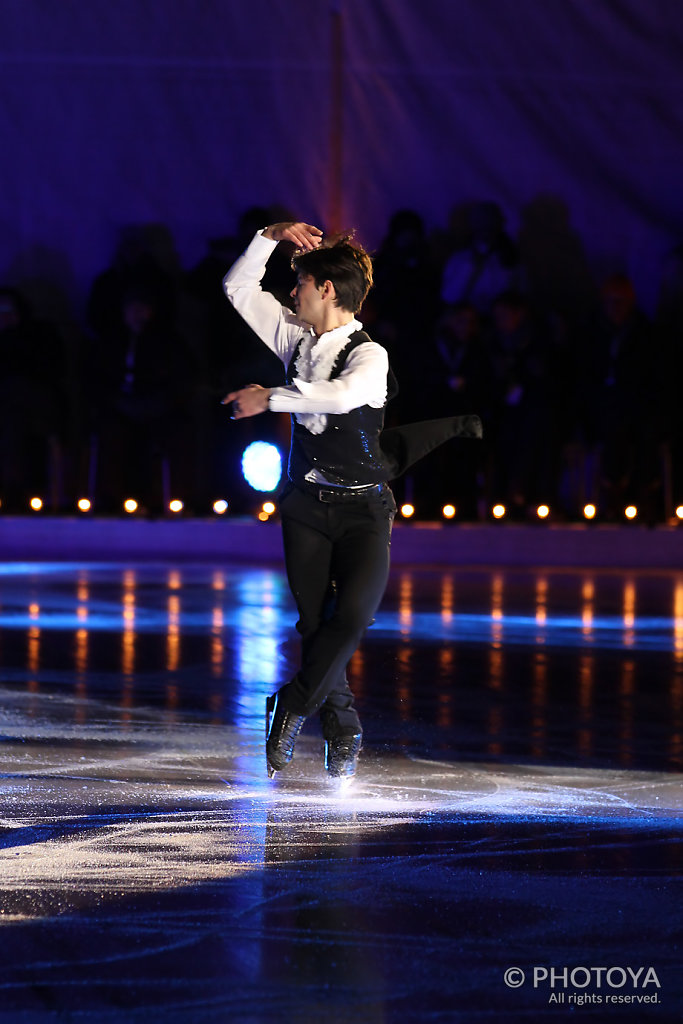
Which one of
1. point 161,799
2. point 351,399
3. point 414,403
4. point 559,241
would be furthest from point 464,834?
point 559,241

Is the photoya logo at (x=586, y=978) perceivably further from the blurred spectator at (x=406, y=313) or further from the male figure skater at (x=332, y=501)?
the blurred spectator at (x=406, y=313)

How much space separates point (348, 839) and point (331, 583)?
0.90m

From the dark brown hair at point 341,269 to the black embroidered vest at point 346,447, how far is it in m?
0.14

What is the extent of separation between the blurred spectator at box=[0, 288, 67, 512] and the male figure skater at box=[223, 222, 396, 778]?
849 centimetres

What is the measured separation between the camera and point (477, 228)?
12961 mm

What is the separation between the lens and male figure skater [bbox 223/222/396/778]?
13.8 ft

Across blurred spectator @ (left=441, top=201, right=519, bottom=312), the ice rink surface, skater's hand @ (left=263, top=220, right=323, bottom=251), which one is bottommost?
the ice rink surface

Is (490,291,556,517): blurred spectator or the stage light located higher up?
(490,291,556,517): blurred spectator

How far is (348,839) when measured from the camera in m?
3.69

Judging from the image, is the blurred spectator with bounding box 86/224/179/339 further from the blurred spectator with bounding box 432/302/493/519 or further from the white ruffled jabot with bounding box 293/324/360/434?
the white ruffled jabot with bounding box 293/324/360/434

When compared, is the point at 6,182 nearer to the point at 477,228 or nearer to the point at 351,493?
the point at 477,228

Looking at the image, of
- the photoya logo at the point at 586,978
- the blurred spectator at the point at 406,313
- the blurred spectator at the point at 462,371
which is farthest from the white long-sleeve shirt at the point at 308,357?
the blurred spectator at the point at 462,371

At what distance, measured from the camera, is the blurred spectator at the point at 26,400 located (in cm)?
1252

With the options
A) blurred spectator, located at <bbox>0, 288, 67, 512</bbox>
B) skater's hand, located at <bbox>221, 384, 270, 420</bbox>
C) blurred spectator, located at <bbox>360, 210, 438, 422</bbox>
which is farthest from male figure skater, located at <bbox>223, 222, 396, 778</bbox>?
blurred spectator, located at <bbox>0, 288, 67, 512</bbox>
